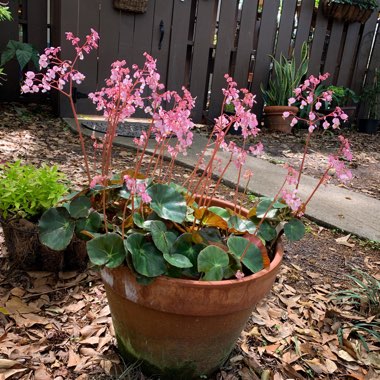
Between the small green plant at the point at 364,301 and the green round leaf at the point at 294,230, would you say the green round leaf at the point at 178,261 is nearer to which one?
the green round leaf at the point at 294,230

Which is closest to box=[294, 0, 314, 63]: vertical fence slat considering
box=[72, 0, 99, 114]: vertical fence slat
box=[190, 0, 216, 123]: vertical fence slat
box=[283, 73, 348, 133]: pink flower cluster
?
box=[190, 0, 216, 123]: vertical fence slat

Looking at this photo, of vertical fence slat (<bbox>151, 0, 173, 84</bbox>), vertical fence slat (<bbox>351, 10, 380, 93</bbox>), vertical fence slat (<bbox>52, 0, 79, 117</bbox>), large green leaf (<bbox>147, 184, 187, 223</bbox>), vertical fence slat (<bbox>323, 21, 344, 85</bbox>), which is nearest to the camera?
large green leaf (<bbox>147, 184, 187, 223</bbox>)

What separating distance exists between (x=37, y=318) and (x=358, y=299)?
1.35 metres

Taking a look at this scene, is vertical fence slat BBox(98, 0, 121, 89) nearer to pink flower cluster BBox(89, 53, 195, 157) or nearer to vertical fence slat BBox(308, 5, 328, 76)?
vertical fence slat BBox(308, 5, 328, 76)

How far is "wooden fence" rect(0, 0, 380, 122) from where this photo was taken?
4434mm

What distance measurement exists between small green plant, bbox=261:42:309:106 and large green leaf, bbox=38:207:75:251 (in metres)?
4.47

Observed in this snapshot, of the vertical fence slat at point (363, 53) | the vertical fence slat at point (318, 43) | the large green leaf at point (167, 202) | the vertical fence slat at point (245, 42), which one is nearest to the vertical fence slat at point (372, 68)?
the vertical fence slat at point (363, 53)

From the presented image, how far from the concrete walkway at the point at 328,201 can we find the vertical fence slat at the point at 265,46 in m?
2.12

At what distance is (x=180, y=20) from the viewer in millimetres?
4789

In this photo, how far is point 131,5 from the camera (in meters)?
4.42

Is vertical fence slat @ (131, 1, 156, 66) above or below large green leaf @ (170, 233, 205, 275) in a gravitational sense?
above

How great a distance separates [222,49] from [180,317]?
178 inches

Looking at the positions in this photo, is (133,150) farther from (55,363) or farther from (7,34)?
(55,363)

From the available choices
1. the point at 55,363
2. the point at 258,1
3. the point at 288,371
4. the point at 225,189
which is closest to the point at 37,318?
the point at 55,363
